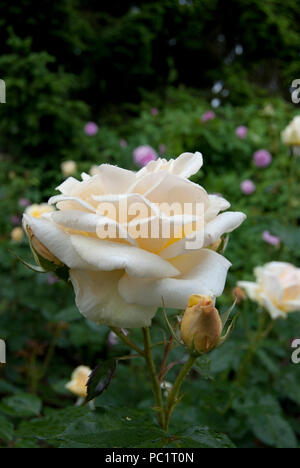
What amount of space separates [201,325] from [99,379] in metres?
0.13

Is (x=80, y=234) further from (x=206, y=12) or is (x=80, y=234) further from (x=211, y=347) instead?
(x=206, y=12)

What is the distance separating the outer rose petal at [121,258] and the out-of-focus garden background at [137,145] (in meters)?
0.17

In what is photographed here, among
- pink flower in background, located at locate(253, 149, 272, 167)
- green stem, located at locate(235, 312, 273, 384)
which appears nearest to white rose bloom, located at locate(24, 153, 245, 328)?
green stem, located at locate(235, 312, 273, 384)

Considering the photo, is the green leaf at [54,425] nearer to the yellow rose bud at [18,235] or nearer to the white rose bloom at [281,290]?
the white rose bloom at [281,290]

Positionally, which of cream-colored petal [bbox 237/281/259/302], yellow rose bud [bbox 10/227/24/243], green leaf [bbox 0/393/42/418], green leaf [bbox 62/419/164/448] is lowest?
green leaf [bbox 0/393/42/418]

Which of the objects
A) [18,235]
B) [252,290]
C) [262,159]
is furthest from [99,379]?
[262,159]

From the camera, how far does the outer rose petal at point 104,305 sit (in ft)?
1.19

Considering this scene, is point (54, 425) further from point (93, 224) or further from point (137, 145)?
point (137, 145)

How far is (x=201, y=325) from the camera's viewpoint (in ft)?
1.23

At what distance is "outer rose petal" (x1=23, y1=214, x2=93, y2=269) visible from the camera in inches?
14.0

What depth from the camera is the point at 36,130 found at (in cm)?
324

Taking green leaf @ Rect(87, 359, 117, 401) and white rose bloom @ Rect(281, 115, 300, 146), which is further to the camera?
white rose bloom @ Rect(281, 115, 300, 146)

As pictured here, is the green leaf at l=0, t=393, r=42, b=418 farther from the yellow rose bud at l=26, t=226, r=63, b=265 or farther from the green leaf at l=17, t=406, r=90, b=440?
the yellow rose bud at l=26, t=226, r=63, b=265
